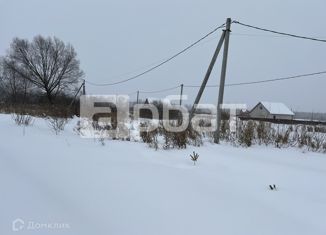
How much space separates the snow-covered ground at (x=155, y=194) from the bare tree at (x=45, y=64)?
41.0 m

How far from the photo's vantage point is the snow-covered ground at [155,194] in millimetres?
2615

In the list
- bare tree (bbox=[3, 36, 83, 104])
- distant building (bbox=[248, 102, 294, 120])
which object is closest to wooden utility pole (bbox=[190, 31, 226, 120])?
bare tree (bbox=[3, 36, 83, 104])

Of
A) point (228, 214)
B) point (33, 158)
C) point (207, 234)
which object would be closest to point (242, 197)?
point (228, 214)

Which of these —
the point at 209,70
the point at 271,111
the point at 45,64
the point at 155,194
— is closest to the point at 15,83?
the point at 45,64

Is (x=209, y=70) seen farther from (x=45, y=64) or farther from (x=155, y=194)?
(x=45, y=64)

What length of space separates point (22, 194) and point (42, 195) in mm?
213

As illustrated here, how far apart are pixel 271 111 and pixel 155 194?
5372cm

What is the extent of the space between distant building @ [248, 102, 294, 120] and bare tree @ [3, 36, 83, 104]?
33.5m

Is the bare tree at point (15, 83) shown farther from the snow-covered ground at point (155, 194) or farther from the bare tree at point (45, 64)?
the snow-covered ground at point (155, 194)

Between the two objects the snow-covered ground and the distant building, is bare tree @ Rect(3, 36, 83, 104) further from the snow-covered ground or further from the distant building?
the snow-covered ground

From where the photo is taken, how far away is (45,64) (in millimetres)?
44062

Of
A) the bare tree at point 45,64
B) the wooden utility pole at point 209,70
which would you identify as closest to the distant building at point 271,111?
the bare tree at point 45,64

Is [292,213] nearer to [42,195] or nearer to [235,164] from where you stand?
[235,164]

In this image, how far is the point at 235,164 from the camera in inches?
208
